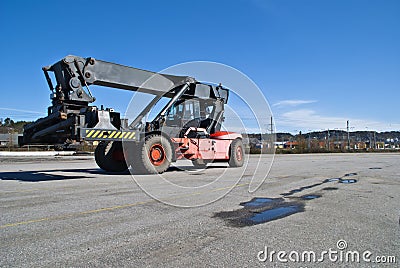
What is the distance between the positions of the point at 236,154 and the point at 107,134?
7.39 m

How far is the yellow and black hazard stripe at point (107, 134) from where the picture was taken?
9262 mm

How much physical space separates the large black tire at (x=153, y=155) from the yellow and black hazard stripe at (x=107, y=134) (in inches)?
26.8

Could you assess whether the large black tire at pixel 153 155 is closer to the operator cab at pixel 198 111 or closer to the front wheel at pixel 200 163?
the operator cab at pixel 198 111

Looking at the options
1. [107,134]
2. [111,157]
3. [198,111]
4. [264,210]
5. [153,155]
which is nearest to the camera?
[264,210]

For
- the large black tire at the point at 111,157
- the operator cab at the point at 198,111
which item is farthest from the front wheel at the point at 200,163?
the large black tire at the point at 111,157

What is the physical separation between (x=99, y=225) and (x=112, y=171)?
8.36 metres

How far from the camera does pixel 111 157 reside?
1242cm

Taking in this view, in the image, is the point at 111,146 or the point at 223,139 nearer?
the point at 111,146

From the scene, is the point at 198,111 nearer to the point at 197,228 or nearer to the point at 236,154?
the point at 236,154

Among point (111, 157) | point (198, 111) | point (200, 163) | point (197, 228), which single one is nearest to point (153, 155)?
point (111, 157)

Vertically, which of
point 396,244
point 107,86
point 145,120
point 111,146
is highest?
point 107,86

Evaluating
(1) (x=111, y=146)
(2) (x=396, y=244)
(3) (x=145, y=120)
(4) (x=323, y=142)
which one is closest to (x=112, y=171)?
(1) (x=111, y=146)

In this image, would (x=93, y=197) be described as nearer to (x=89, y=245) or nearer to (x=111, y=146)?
(x=89, y=245)

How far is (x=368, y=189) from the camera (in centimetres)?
840
